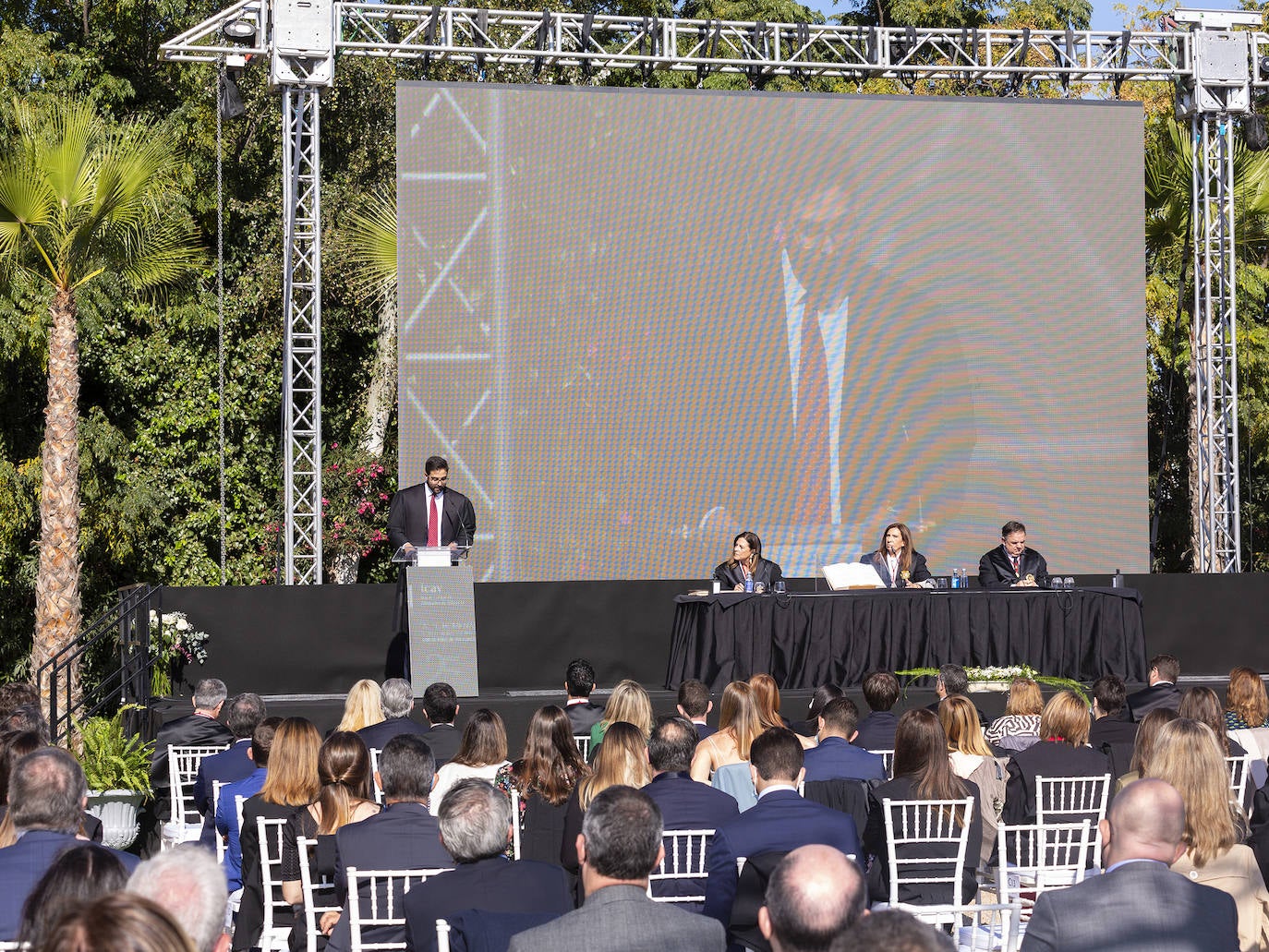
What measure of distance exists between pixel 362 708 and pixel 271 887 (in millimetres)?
1547

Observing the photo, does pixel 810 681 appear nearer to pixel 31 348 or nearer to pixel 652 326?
pixel 652 326

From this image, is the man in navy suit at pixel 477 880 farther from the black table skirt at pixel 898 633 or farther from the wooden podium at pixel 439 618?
the black table skirt at pixel 898 633

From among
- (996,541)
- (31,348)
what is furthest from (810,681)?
(31,348)

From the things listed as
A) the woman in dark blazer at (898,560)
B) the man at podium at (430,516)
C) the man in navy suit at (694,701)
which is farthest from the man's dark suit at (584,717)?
the woman in dark blazer at (898,560)

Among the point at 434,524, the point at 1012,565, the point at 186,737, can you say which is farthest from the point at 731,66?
the point at 186,737

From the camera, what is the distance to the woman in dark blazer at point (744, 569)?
9.83m

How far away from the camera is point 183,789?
652cm

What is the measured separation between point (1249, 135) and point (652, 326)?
558cm

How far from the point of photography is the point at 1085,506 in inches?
473

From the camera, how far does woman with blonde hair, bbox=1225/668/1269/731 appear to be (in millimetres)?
6000

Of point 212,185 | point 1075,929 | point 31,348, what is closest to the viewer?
point 1075,929

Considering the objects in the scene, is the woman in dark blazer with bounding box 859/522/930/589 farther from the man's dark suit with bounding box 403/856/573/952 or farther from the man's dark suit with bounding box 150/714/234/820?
the man's dark suit with bounding box 403/856/573/952

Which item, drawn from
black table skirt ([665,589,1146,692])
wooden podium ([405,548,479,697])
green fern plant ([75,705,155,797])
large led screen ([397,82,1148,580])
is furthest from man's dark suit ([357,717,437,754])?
large led screen ([397,82,1148,580])

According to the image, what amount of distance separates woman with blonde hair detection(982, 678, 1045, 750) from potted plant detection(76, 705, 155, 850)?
4.16m
